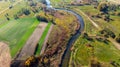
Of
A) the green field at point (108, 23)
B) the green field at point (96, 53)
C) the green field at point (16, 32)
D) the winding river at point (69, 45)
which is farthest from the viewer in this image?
the green field at point (108, 23)

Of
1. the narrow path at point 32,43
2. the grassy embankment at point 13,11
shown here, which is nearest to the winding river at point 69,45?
the narrow path at point 32,43

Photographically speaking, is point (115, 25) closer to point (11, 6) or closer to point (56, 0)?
point (56, 0)

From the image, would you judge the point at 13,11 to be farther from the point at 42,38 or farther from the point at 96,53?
the point at 96,53

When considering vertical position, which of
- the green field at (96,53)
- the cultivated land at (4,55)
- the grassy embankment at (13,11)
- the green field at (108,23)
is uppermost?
the grassy embankment at (13,11)

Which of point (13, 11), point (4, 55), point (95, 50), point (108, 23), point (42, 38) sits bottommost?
point (95, 50)

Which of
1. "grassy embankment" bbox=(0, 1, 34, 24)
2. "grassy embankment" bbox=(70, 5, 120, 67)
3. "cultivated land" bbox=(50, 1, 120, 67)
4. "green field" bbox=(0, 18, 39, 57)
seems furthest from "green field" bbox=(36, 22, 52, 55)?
"grassy embankment" bbox=(0, 1, 34, 24)

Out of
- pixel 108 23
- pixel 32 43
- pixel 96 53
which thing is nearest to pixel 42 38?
pixel 32 43

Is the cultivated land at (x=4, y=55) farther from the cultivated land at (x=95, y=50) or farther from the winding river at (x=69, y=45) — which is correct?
the cultivated land at (x=95, y=50)
